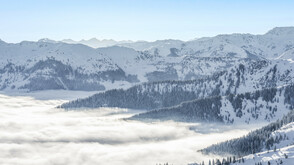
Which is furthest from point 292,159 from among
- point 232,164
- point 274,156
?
point 232,164

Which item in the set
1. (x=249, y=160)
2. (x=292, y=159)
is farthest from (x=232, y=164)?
(x=292, y=159)

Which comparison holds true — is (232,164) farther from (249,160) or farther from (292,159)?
(292,159)
